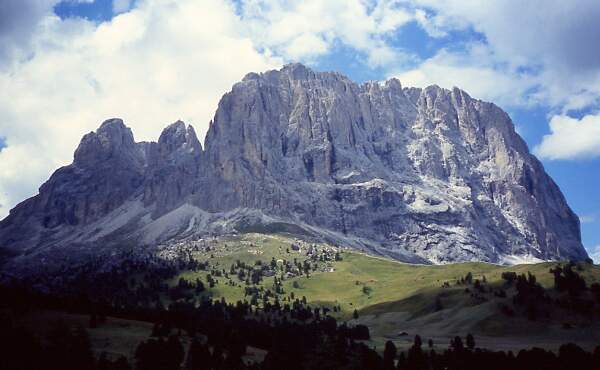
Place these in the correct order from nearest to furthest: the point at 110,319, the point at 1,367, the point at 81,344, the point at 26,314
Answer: the point at 1,367 < the point at 81,344 < the point at 26,314 < the point at 110,319

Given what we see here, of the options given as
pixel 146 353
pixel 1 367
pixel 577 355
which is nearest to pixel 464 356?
pixel 577 355

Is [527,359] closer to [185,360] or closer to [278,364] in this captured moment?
[278,364]

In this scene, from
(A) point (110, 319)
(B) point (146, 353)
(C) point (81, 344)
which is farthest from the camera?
(A) point (110, 319)

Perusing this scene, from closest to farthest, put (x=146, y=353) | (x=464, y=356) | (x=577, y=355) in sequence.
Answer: (x=146, y=353) → (x=577, y=355) → (x=464, y=356)


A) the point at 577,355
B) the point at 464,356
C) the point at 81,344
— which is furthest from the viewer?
the point at 464,356

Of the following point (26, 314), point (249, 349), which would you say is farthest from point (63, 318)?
point (249, 349)

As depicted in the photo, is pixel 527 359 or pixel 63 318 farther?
pixel 63 318

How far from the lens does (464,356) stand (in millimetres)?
156500

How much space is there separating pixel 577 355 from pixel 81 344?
11229cm

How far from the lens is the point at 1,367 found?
346 feet

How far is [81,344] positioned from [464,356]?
92.9 metres

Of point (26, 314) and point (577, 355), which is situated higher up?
point (26, 314)

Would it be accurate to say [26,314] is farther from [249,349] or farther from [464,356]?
[464,356]

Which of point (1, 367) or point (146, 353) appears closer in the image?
point (1, 367)
